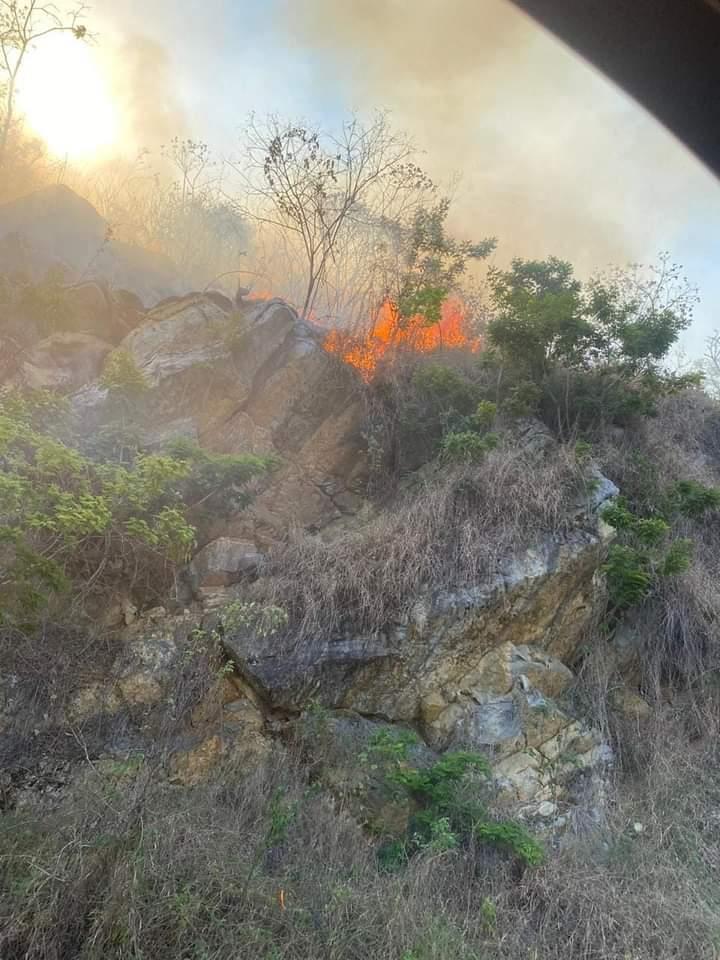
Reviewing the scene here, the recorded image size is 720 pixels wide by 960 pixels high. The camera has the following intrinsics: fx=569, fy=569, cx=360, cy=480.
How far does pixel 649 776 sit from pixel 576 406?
16.6 ft

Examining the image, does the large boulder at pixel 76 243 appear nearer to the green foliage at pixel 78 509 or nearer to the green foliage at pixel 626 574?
the green foliage at pixel 78 509

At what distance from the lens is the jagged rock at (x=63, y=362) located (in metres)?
8.26

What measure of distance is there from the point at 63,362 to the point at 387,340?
17.4 feet

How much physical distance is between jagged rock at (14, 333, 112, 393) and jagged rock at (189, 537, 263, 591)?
3.74 m

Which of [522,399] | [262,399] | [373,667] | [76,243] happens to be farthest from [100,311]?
[373,667]

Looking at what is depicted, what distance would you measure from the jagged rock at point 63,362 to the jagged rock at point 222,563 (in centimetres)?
374

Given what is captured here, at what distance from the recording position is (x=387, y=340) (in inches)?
399

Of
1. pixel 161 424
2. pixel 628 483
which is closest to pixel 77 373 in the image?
pixel 161 424

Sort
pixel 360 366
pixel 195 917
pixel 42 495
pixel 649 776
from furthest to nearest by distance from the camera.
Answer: pixel 360 366 < pixel 649 776 < pixel 42 495 < pixel 195 917

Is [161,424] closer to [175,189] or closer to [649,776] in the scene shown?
[649,776]

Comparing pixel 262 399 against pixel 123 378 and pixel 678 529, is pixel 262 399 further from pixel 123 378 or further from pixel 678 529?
pixel 678 529

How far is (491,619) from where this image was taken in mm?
5910

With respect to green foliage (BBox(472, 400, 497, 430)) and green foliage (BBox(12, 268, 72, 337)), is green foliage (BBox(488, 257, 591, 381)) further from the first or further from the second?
green foliage (BBox(12, 268, 72, 337))

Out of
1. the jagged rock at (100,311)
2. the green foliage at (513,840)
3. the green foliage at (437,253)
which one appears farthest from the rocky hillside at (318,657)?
the green foliage at (437,253)
